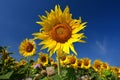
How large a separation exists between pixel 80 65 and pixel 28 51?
1.69 metres

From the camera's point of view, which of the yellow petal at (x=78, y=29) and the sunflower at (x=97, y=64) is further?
the sunflower at (x=97, y=64)

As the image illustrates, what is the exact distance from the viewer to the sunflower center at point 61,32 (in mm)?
5637

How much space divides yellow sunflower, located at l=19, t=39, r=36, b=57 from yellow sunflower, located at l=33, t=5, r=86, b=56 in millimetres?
4813

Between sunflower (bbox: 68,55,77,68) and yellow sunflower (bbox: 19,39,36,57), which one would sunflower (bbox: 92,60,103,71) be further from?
yellow sunflower (bbox: 19,39,36,57)

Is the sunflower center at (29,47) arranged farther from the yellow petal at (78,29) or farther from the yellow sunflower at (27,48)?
the yellow petal at (78,29)

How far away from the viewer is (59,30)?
5.59 metres

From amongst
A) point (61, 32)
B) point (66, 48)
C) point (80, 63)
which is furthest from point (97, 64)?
point (66, 48)

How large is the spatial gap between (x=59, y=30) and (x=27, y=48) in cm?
560

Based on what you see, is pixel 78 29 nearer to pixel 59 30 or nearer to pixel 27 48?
pixel 59 30

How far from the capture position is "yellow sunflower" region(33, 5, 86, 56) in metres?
5.54

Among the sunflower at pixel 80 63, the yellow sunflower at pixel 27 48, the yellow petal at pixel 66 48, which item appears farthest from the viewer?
the sunflower at pixel 80 63

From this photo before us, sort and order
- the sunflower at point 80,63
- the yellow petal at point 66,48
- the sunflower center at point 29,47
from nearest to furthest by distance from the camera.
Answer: the yellow petal at point 66,48, the sunflower center at point 29,47, the sunflower at point 80,63

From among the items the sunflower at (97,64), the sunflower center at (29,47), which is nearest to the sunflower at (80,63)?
the sunflower at (97,64)

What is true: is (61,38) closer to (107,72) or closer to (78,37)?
(78,37)
